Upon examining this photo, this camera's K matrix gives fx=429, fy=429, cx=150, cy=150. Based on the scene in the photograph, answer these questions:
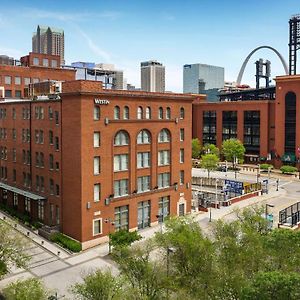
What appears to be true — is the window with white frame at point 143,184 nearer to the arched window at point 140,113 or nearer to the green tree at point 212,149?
the arched window at point 140,113

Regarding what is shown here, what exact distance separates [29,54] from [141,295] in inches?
3119

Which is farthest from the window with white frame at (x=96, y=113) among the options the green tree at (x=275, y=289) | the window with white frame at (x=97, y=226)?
the green tree at (x=275, y=289)

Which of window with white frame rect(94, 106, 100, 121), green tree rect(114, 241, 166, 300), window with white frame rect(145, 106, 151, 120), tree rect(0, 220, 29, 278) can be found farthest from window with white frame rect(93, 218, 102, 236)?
green tree rect(114, 241, 166, 300)

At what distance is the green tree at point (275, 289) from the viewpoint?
22.3m

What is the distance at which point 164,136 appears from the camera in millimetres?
60469

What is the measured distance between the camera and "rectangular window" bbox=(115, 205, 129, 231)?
5447cm

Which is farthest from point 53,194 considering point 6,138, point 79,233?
point 6,138

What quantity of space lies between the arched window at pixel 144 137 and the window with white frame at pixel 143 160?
5.24 feet

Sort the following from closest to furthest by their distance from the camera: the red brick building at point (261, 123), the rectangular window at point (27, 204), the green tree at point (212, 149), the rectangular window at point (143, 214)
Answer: the rectangular window at point (143, 214), the rectangular window at point (27, 204), the red brick building at point (261, 123), the green tree at point (212, 149)

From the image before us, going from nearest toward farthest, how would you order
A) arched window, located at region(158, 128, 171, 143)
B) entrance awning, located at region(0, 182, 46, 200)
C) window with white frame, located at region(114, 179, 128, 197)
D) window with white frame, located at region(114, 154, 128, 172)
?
window with white frame, located at region(114, 154, 128, 172)
window with white frame, located at region(114, 179, 128, 197)
entrance awning, located at region(0, 182, 46, 200)
arched window, located at region(158, 128, 171, 143)

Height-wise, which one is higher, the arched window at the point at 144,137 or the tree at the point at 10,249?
the arched window at the point at 144,137

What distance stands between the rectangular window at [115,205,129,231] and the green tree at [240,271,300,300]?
32632mm

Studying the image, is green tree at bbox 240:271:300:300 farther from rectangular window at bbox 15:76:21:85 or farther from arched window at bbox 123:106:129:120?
rectangular window at bbox 15:76:21:85

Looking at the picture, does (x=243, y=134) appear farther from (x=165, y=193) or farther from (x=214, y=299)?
(x=214, y=299)
